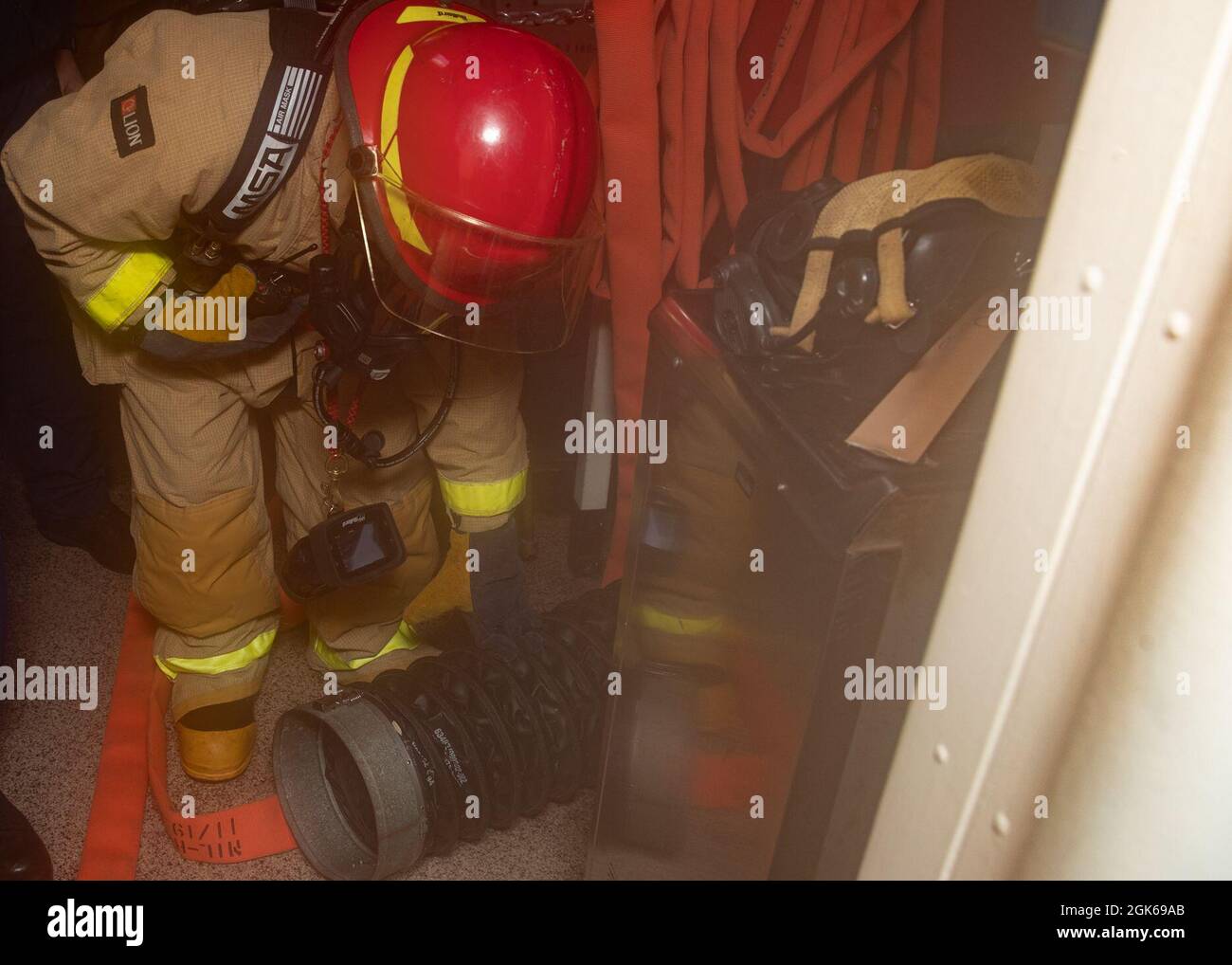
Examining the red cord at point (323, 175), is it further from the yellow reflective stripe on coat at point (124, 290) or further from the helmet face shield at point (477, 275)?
the yellow reflective stripe on coat at point (124, 290)

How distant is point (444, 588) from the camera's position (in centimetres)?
191

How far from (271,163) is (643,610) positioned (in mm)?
787

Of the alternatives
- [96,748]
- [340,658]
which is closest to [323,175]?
[340,658]

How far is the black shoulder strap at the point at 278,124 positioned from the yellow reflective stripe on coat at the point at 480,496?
0.59m

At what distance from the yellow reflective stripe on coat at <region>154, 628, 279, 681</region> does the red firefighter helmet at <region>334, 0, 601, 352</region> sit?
76 centimetres

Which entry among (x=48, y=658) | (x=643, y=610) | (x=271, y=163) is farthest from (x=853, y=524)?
(x=48, y=658)

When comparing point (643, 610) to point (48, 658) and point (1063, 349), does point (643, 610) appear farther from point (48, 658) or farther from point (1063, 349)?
point (48, 658)

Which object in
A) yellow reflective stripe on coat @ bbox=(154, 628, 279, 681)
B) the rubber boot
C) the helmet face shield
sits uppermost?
the helmet face shield

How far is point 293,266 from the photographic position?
5.05ft
